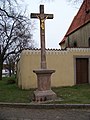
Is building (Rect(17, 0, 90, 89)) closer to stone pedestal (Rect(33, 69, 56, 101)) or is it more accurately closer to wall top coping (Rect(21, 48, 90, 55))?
wall top coping (Rect(21, 48, 90, 55))

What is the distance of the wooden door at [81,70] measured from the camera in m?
24.5

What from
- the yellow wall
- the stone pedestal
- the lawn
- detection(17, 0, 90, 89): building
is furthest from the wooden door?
the stone pedestal

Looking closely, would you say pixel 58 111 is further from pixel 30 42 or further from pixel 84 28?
pixel 30 42

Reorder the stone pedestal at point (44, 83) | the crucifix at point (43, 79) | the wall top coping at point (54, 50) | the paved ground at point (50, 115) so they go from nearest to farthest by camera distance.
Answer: the paved ground at point (50, 115) < the crucifix at point (43, 79) < the stone pedestal at point (44, 83) < the wall top coping at point (54, 50)

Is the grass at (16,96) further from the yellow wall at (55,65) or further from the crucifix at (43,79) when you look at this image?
the yellow wall at (55,65)

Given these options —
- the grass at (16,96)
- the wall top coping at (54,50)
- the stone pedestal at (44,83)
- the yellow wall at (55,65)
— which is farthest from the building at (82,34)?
the stone pedestal at (44,83)

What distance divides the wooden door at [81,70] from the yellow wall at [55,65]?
51 cm

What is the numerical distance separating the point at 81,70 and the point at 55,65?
241cm

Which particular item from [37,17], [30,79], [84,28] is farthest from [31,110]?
[84,28]

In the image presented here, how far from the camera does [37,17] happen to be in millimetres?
16016

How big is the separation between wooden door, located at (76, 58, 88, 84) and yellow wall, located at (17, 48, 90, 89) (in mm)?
509

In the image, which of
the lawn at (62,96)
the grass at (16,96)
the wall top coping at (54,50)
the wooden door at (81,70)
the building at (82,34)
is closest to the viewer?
the lawn at (62,96)

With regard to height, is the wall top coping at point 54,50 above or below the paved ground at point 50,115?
above

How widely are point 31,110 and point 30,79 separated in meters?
10.5
